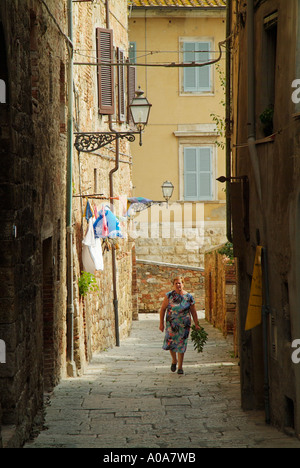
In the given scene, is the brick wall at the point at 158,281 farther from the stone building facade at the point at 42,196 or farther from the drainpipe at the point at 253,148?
the drainpipe at the point at 253,148

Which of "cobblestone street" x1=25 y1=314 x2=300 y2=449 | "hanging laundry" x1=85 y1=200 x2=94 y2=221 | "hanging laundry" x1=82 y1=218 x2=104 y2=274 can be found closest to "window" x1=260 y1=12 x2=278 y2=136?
"cobblestone street" x1=25 y1=314 x2=300 y2=449

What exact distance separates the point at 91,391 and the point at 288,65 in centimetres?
526

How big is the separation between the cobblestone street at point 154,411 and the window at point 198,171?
13036mm

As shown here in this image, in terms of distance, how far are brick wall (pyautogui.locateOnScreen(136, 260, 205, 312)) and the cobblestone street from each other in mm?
12155

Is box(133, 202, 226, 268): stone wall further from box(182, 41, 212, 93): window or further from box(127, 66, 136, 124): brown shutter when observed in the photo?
box(127, 66, 136, 124): brown shutter

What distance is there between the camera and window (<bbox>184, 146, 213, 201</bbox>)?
2719 cm

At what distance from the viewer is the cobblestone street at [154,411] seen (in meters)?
7.73

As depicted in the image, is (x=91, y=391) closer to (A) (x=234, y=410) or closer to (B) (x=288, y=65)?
(A) (x=234, y=410)

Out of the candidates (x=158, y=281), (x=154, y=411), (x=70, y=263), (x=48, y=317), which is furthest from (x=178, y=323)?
(x=158, y=281)

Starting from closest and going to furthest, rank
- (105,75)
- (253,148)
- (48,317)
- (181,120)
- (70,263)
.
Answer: (253,148), (48,317), (70,263), (105,75), (181,120)

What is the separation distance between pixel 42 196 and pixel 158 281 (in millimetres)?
17510

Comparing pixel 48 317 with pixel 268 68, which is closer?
pixel 268 68

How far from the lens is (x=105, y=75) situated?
17750 mm

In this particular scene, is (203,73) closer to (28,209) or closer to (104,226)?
(104,226)
